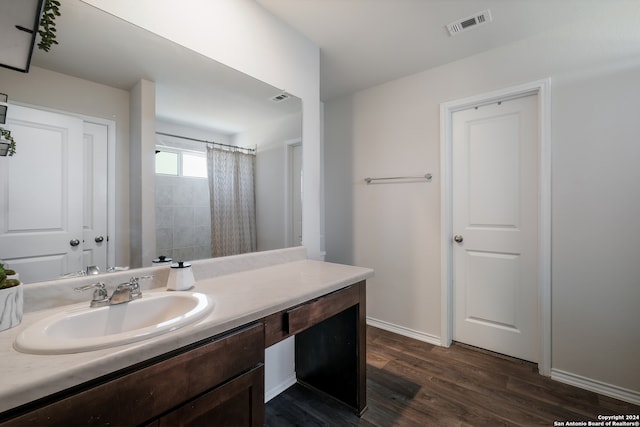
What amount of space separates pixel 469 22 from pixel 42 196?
8.08 ft

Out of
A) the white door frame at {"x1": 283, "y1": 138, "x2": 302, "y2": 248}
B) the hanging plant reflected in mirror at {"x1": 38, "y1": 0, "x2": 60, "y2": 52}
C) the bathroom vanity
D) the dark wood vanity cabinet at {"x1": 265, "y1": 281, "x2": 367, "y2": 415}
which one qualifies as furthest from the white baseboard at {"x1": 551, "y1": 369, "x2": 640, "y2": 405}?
the hanging plant reflected in mirror at {"x1": 38, "y1": 0, "x2": 60, "y2": 52}

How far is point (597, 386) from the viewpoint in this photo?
1.78m

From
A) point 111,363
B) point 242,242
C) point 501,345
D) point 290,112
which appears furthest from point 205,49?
point 501,345

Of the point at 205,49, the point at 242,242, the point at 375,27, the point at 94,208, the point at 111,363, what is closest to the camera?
the point at 111,363

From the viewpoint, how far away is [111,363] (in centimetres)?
66

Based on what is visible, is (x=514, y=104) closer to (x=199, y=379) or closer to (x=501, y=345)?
(x=501, y=345)

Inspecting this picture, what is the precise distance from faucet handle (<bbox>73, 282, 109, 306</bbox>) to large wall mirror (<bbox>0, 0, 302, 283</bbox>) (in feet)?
0.31

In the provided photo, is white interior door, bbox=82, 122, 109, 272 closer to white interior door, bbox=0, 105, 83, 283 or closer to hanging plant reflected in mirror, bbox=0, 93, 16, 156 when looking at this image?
white interior door, bbox=0, 105, 83, 283

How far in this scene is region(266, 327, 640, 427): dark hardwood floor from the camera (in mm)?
1565

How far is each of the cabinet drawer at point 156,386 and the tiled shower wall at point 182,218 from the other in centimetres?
66

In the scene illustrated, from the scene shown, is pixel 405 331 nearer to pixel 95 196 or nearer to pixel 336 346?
pixel 336 346

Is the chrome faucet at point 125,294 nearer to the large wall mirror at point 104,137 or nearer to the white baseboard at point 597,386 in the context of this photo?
the large wall mirror at point 104,137

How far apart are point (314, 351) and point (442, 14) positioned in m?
2.30

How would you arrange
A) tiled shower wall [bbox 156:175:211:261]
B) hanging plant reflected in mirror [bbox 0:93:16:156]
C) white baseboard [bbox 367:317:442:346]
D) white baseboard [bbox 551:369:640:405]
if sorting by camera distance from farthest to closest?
1. white baseboard [bbox 367:317:442:346]
2. white baseboard [bbox 551:369:640:405]
3. tiled shower wall [bbox 156:175:211:261]
4. hanging plant reflected in mirror [bbox 0:93:16:156]
